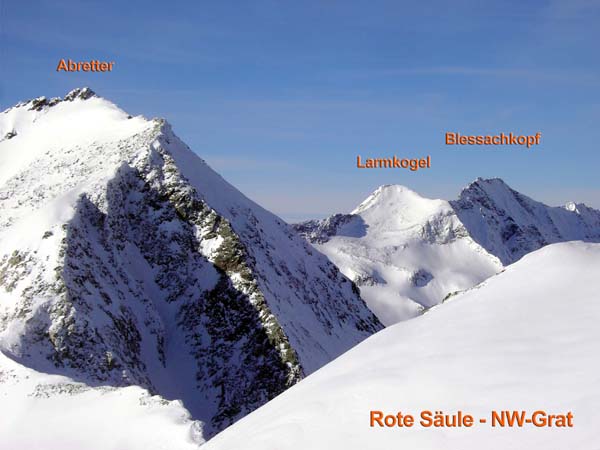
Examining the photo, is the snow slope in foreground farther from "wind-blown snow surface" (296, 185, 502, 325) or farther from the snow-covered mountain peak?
the snow-covered mountain peak

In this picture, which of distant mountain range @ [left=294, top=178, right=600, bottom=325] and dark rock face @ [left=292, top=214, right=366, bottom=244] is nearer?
distant mountain range @ [left=294, top=178, right=600, bottom=325]

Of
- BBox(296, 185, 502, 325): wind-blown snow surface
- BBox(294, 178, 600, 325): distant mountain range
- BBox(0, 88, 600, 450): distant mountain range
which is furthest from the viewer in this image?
BBox(294, 178, 600, 325): distant mountain range

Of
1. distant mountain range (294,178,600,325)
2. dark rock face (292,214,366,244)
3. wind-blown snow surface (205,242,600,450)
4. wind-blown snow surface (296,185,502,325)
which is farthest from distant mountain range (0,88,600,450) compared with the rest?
dark rock face (292,214,366,244)

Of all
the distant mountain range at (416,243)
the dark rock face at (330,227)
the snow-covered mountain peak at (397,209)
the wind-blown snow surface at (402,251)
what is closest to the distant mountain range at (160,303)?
the wind-blown snow surface at (402,251)

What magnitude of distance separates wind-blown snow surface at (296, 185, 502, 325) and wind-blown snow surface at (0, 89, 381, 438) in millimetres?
59563

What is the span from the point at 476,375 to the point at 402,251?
14034cm

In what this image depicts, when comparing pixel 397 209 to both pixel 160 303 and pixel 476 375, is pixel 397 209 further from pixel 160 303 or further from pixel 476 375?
pixel 476 375

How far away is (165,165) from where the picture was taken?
5809 centimetres

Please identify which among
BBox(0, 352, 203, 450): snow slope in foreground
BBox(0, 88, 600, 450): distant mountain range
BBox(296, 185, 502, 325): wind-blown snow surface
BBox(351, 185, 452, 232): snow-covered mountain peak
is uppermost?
BBox(351, 185, 452, 232): snow-covered mountain peak

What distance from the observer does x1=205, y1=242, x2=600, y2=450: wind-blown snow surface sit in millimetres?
10438

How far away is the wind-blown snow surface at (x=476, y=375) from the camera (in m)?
10.4

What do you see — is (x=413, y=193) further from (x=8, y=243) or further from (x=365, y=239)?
(x=8, y=243)

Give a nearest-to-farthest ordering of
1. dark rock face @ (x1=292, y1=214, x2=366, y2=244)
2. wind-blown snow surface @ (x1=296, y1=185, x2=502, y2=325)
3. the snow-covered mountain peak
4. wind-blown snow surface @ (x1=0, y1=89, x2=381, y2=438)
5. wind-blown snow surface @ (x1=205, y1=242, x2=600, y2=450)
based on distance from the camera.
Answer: wind-blown snow surface @ (x1=205, y1=242, x2=600, y2=450) < wind-blown snow surface @ (x1=0, y1=89, x2=381, y2=438) < wind-blown snow surface @ (x1=296, y1=185, x2=502, y2=325) < dark rock face @ (x1=292, y1=214, x2=366, y2=244) < the snow-covered mountain peak

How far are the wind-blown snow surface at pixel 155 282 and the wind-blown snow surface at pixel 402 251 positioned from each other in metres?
59.6
